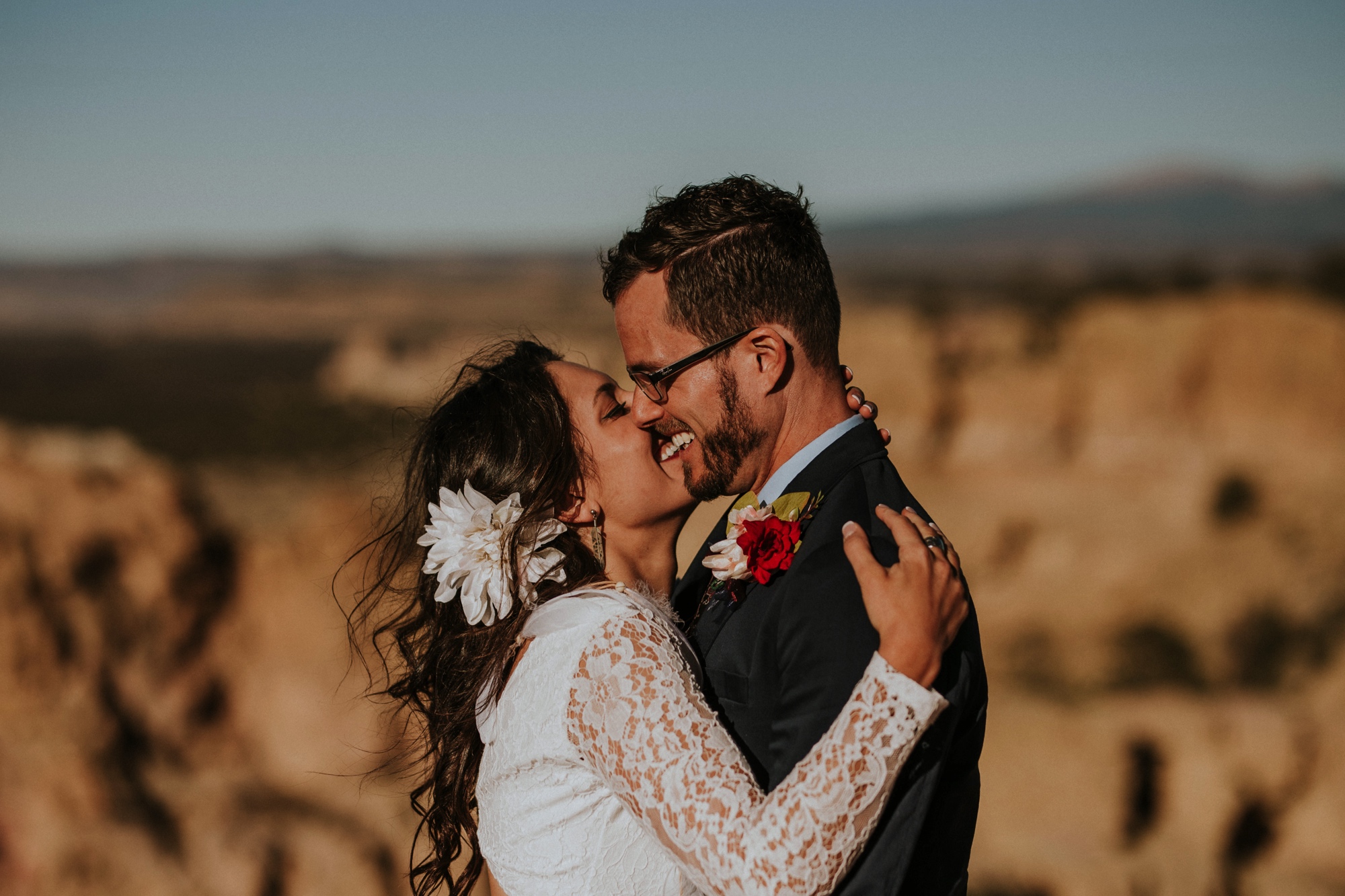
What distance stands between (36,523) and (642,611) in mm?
10124

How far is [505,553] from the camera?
2.72 m

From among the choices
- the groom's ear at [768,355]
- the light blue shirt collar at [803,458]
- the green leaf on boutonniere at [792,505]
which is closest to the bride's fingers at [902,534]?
the green leaf on boutonniere at [792,505]

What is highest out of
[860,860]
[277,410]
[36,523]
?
[860,860]

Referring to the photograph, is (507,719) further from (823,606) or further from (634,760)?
(823,606)

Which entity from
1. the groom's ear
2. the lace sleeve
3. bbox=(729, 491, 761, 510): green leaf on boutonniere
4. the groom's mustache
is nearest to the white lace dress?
the lace sleeve

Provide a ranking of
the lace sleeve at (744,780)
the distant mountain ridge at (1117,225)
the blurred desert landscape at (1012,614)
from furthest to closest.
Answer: the distant mountain ridge at (1117,225) < the blurred desert landscape at (1012,614) < the lace sleeve at (744,780)

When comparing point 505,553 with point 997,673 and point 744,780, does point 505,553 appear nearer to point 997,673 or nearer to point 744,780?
point 744,780

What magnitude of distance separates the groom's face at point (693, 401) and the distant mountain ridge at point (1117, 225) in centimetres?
6823

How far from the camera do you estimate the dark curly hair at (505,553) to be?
2816mm

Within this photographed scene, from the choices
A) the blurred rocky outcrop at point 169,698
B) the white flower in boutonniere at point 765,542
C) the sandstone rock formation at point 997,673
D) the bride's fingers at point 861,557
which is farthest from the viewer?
the sandstone rock formation at point 997,673

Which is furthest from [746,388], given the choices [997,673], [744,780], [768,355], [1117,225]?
[1117,225]

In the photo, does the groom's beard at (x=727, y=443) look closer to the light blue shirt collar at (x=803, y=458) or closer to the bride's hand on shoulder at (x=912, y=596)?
the light blue shirt collar at (x=803, y=458)

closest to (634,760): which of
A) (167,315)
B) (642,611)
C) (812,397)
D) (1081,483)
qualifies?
(642,611)

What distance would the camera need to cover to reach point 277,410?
5403 cm
